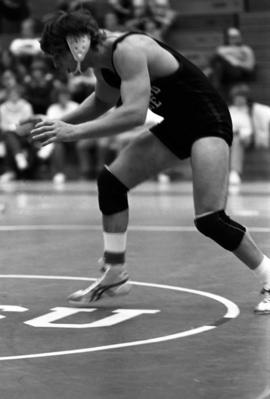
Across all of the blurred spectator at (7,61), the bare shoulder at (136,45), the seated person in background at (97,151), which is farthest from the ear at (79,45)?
the blurred spectator at (7,61)

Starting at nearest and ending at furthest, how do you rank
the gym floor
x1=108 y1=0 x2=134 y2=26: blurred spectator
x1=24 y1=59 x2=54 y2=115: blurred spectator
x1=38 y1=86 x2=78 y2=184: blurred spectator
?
the gym floor
x1=38 y1=86 x2=78 y2=184: blurred spectator
x1=24 y1=59 x2=54 y2=115: blurred spectator
x1=108 y1=0 x2=134 y2=26: blurred spectator

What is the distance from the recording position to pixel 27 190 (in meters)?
15.8

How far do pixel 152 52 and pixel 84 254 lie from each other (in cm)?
308

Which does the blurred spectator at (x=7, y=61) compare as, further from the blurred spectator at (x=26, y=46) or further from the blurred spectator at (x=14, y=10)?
the blurred spectator at (x=14, y=10)

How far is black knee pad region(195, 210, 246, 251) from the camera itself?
615cm

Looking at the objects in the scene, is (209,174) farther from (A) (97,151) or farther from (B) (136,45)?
(A) (97,151)

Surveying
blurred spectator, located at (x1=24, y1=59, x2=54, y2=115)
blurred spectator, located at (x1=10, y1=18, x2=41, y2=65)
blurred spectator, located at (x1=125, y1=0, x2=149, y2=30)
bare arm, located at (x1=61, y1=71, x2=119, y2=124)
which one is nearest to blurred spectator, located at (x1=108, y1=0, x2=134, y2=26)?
blurred spectator, located at (x1=125, y1=0, x2=149, y2=30)

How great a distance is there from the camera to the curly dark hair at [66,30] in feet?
20.1

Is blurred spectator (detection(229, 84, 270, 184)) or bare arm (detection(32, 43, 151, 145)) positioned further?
blurred spectator (detection(229, 84, 270, 184))

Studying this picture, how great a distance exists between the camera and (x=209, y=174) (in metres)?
6.15

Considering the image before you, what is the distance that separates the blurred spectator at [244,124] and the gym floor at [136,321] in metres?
5.75

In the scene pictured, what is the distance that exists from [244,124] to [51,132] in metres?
11.0

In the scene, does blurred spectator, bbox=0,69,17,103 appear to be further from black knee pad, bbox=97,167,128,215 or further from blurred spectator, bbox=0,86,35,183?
black knee pad, bbox=97,167,128,215

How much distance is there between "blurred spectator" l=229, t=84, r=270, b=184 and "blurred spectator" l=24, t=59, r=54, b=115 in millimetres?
3003
